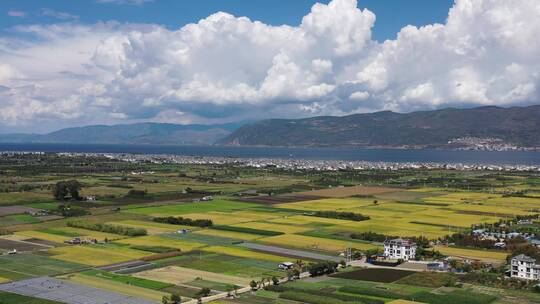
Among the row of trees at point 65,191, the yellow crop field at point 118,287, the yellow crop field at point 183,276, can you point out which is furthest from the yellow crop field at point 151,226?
the row of trees at point 65,191

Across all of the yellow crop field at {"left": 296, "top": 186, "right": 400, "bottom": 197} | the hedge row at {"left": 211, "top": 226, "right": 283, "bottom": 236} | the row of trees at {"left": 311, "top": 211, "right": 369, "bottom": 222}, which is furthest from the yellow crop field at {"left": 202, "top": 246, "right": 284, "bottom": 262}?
the yellow crop field at {"left": 296, "top": 186, "right": 400, "bottom": 197}

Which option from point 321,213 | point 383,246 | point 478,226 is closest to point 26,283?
point 383,246

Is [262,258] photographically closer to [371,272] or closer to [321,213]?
[371,272]

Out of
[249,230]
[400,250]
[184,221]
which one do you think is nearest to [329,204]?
[184,221]

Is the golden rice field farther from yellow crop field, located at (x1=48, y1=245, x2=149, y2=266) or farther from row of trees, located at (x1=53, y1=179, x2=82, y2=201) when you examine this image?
row of trees, located at (x1=53, y1=179, x2=82, y2=201)

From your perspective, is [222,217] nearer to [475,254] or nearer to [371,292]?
[475,254]
